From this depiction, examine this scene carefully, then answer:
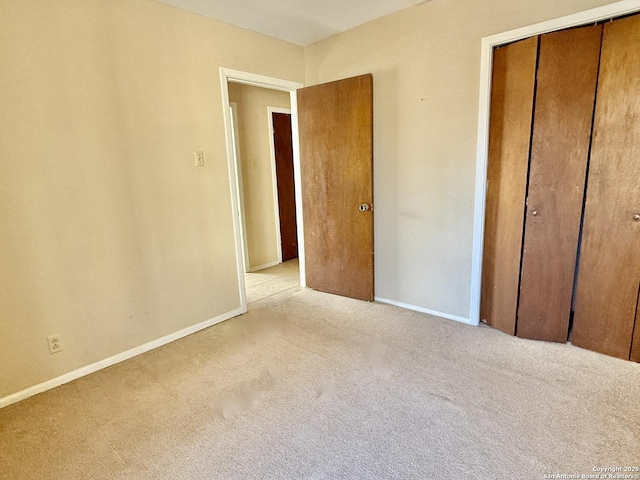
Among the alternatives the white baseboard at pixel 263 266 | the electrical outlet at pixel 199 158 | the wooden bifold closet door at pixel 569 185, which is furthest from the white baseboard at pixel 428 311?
the electrical outlet at pixel 199 158

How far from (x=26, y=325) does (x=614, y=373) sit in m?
3.45

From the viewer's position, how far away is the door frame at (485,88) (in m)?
1.98

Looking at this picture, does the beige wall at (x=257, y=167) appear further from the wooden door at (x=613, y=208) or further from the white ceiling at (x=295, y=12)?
the wooden door at (x=613, y=208)

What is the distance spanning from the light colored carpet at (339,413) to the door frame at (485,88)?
515 millimetres

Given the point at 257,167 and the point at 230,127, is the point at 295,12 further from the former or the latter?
the point at 257,167

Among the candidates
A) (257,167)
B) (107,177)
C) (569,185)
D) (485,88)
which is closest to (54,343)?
(107,177)

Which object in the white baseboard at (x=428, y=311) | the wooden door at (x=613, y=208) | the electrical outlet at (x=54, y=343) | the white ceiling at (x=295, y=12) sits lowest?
the white baseboard at (x=428, y=311)

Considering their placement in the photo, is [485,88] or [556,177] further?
[485,88]

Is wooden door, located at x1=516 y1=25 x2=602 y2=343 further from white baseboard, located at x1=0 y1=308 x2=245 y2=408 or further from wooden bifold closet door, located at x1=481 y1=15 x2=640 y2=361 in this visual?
white baseboard, located at x1=0 y1=308 x2=245 y2=408

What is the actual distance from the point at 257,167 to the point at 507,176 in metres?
2.96

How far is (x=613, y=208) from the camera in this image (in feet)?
6.95

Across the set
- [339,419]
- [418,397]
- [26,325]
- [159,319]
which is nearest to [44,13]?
[26,325]

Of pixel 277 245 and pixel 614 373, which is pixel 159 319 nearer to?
pixel 277 245

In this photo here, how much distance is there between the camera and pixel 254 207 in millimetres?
4496
